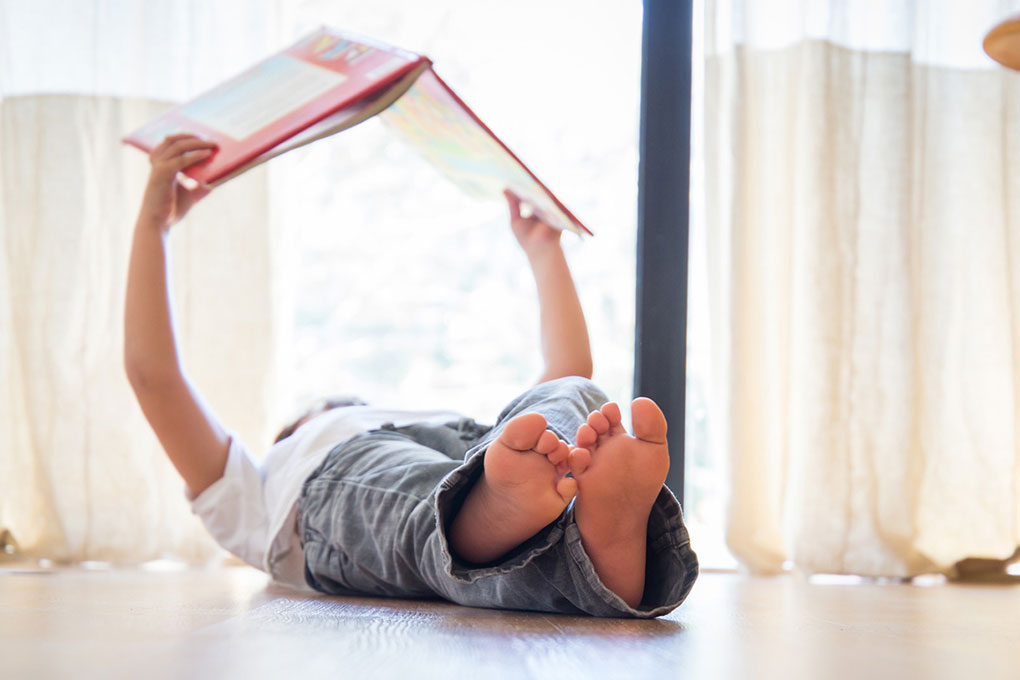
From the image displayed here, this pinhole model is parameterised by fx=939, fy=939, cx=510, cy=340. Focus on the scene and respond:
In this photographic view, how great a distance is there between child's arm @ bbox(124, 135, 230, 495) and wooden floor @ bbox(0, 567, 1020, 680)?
157mm

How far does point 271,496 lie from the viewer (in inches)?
43.7

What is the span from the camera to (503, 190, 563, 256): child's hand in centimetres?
131

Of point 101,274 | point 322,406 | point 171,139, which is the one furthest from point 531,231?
point 101,274

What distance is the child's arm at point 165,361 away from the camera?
1.09 m

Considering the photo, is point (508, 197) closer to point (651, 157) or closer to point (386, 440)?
point (651, 157)

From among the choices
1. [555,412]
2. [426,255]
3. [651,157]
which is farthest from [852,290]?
[426,255]

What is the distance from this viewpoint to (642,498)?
72cm

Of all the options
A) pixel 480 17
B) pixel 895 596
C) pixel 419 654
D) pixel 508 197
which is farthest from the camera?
pixel 480 17

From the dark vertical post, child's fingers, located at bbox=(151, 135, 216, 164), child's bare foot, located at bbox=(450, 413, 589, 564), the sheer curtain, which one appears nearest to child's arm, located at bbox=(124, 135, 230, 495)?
child's fingers, located at bbox=(151, 135, 216, 164)

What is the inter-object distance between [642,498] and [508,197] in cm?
67

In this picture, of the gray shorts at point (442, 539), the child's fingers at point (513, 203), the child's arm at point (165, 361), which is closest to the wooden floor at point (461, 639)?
the gray shorts at point (442, 539)

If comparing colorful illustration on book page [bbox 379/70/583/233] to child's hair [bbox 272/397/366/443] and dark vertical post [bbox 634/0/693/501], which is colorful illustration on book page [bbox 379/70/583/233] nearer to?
dark vertical post [bbox 634/0/693/501]

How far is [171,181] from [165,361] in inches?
8.6

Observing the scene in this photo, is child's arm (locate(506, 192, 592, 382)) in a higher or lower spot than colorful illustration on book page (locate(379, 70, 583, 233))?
lower
